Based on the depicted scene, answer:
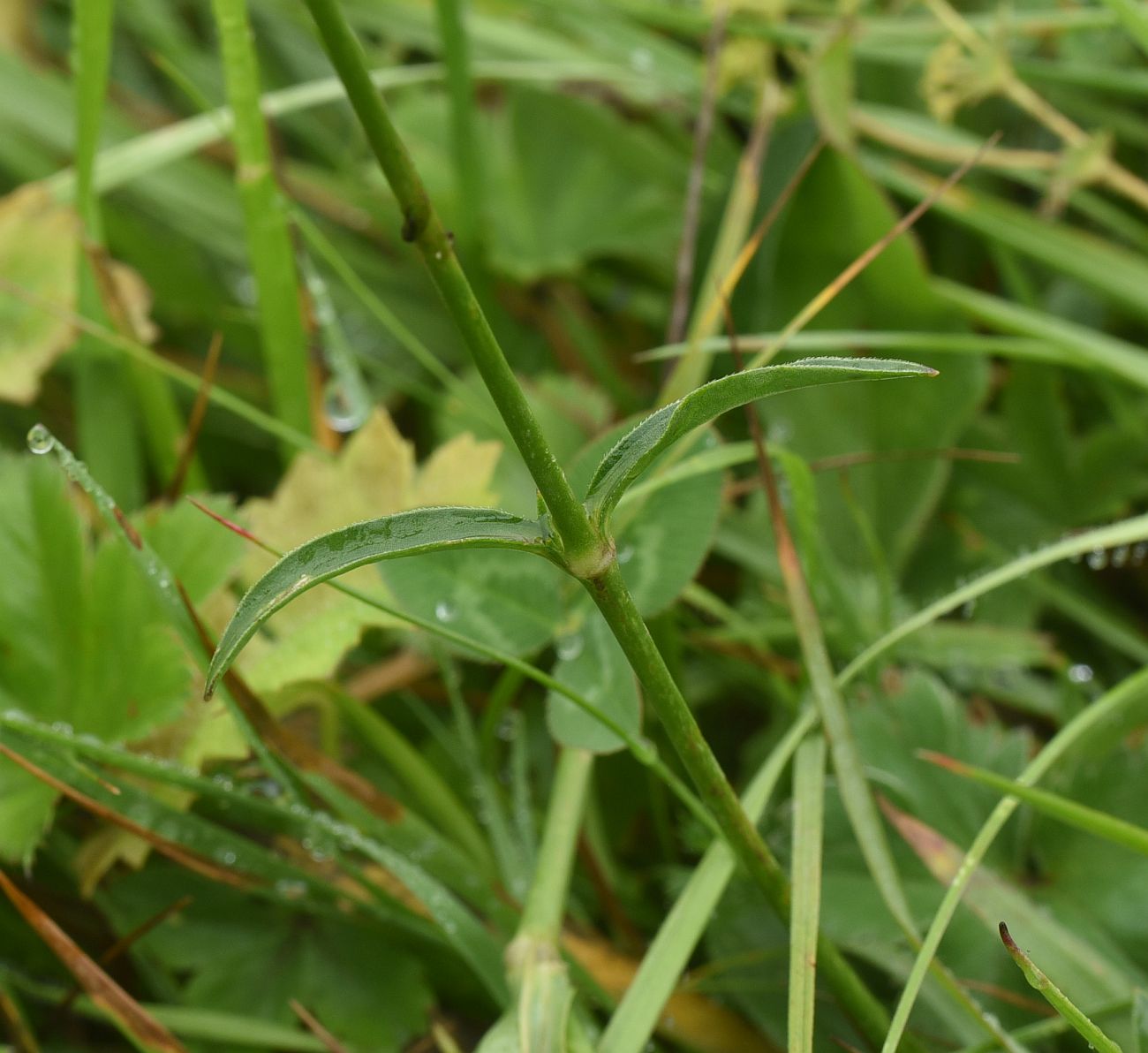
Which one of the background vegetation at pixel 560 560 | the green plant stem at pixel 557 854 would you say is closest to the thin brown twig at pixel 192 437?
the background vegetation at pixel 560 560

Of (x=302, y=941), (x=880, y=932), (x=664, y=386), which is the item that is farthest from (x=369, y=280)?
(x=880, y=932)

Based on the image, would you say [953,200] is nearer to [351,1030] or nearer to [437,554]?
[437,554]

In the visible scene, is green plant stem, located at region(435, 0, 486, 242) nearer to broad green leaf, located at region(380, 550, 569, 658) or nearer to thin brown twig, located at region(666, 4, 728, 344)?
thin brown twig, located at region(666, 4, 728, 344)

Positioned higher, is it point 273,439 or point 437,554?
point 273,439

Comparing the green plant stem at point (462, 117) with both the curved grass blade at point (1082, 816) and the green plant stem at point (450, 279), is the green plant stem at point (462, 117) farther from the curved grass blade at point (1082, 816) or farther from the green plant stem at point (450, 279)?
the curved grass blade at point (1082, 816)

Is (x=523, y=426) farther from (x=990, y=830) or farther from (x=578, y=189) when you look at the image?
(x=578, y=189)

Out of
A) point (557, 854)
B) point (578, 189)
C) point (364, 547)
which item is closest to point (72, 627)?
point (557, 854)
